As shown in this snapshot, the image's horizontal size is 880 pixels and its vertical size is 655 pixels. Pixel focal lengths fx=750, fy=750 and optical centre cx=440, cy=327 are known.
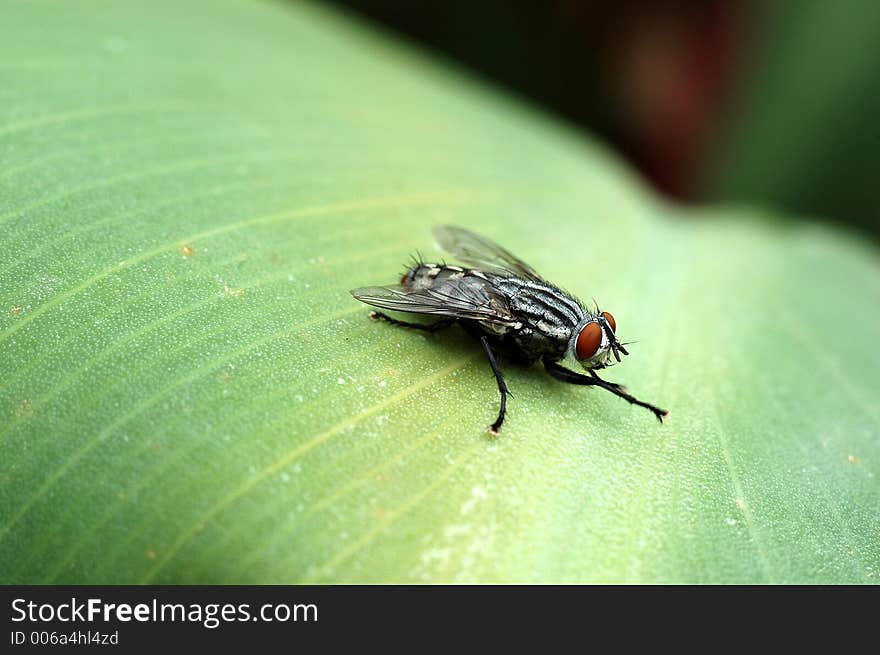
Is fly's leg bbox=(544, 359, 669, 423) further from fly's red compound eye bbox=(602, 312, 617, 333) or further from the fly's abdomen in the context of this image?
the fly's abdomen

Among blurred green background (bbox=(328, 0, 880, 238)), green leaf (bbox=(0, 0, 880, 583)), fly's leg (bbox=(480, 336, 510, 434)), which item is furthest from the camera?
blurred green background (bbox=(328, 0, 880, 238))

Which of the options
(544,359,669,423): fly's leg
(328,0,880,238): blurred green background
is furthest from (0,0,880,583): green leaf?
(328,0,880,238): blurred green background

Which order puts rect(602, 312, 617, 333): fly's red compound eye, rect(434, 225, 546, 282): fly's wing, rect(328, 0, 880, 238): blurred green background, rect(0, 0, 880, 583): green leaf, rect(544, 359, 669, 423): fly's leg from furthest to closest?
rect(328, 0, 880, 238): blurred green background → rect(434, 225, 546, 282): fly's wing → rect(602, 312, 617, 333): fly's red compound eye → rect(544, 359, 669, 423): fly's leg → rect(0, 0, 880, 583): green leaf

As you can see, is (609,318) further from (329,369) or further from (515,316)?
(329,369)

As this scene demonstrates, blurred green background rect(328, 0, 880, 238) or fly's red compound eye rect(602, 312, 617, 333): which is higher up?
blurred green background rect(328, 0, 880, 238)

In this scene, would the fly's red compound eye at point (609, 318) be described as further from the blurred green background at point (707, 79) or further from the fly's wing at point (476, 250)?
the blurred green background at point (707, 79)

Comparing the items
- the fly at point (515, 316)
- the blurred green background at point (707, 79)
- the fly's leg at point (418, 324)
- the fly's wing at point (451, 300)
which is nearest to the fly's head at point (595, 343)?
the fly at point (515, 316)
